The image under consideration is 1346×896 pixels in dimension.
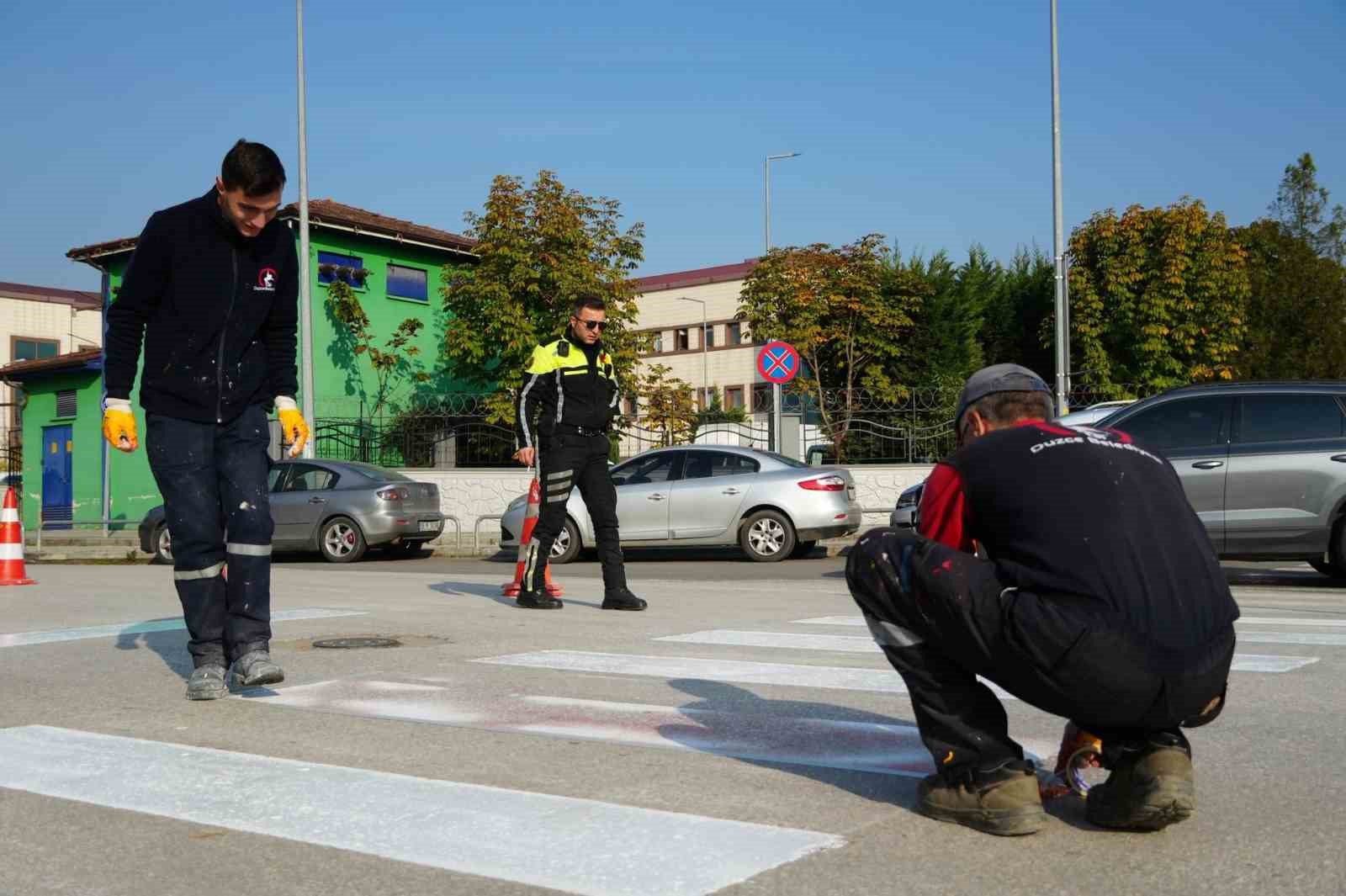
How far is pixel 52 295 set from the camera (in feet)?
201

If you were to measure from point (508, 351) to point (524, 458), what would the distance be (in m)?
20.3

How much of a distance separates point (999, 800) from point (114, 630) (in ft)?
21.2

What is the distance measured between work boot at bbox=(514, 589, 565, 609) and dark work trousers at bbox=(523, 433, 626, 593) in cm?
4

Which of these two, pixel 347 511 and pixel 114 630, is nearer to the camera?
pixel 114 630

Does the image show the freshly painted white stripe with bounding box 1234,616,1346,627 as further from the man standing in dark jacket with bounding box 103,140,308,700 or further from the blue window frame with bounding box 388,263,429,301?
the blue window frame with bounding box 388,263,429,301

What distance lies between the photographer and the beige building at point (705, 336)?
61531 millimetres

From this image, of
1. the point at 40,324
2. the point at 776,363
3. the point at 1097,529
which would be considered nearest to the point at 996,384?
the point at 1097,529

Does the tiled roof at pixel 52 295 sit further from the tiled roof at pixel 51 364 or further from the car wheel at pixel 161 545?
the car wheel at pixel 161 545

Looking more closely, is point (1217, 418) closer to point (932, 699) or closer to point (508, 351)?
point (932, 699)

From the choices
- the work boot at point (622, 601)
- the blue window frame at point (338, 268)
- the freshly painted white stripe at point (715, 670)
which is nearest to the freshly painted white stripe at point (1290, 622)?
the freshly painted white stripe at point (715, 670)

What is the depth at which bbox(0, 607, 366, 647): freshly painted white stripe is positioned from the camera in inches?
307

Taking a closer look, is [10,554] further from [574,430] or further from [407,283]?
[407,283]

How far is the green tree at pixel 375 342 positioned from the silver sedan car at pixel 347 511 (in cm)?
1023

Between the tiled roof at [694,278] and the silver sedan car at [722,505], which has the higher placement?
the tiled roof at [694,278]
